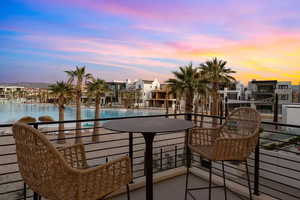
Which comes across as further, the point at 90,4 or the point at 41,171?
the point at 90,4

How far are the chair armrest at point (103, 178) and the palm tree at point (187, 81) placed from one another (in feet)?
34.8

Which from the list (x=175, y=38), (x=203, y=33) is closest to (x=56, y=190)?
(x=203, y=33)

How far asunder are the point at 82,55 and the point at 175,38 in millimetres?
10476

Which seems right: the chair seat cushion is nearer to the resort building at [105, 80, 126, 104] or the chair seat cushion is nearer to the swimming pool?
the swimming pool

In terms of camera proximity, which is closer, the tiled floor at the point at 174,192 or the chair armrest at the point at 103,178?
the chair armrest at the point at 103,178

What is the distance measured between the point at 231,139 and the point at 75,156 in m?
1.30

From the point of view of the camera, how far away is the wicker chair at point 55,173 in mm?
909

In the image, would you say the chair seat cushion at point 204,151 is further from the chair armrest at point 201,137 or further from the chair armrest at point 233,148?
the chair armrest at point 201,137

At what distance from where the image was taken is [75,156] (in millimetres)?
1485

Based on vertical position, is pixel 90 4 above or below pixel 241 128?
above

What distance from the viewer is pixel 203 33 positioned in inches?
322

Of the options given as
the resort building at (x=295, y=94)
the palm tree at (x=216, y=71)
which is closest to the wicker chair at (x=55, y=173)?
the palm tree at (x=216, y=71)

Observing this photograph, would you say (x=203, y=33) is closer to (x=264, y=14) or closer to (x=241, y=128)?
(x=264, y=14)

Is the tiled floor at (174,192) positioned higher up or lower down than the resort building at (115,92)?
lower down
